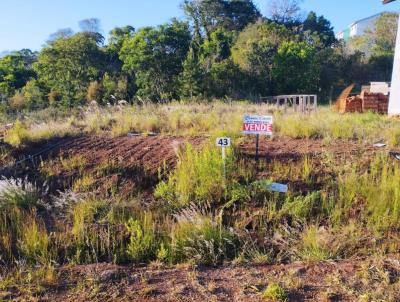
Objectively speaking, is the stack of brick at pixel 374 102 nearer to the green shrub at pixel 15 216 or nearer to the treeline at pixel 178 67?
the treeline at pixel 178 67

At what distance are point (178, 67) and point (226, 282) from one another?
17.4 meters

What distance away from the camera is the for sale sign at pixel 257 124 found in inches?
175

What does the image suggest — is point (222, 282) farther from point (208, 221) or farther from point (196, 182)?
point (196, 182)

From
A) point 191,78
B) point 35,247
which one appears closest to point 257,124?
point 35,247

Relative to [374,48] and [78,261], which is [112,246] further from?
[374,48]

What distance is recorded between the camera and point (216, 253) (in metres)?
3.23

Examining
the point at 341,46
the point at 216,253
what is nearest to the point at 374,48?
the point at 341,46

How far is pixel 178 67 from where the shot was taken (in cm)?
1925

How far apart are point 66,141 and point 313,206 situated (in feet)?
15.1

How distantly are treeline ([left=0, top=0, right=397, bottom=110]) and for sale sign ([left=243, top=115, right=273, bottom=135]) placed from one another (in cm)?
1298

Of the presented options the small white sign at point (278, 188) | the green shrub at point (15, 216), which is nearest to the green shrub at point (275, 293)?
the small white sign at point (278, 188)

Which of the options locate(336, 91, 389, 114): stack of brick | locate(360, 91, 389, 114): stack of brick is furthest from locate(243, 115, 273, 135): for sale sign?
locate(360, 91, 389, 114): stack of brick

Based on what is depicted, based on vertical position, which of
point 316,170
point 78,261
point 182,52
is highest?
point 182,52

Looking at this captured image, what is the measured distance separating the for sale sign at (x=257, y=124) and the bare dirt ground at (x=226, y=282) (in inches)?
74.1
